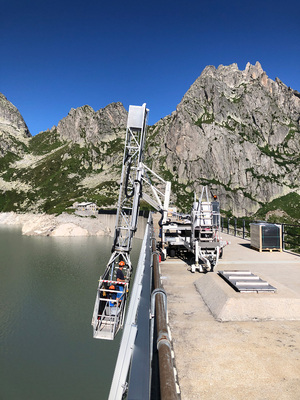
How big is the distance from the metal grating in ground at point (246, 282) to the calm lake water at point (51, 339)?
1566 cm

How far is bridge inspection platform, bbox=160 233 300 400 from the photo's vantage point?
4.45 metres

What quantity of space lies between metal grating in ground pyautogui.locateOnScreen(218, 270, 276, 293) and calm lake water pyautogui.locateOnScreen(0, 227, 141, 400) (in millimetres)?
15658

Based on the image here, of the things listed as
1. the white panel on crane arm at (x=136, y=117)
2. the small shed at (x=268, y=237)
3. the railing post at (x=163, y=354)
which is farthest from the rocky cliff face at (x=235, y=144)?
the railing post at (x=163, y=354)

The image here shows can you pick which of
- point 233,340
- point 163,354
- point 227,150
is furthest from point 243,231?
point 227,150

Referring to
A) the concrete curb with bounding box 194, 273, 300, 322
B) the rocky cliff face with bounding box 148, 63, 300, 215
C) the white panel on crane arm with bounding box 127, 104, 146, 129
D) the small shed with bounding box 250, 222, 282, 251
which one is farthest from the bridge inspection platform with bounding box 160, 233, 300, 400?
the rocky cliff face with bounding box 148, 63, 300, 215

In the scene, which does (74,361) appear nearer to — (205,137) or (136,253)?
(136,253)

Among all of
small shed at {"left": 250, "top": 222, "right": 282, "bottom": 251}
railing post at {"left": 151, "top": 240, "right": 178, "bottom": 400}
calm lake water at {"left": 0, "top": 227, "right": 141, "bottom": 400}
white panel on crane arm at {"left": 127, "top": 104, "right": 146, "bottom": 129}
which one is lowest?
calm lake water at {"left": 0, "top": 227, "right": 141, "bottom": 400}

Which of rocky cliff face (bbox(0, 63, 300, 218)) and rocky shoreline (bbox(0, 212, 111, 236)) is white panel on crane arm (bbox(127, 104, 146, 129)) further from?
rocky cliff face (bbox(0, 63, 300, 218))

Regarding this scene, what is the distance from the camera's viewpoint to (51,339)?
81.9ft

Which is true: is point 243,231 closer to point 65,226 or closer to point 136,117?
point 136,117

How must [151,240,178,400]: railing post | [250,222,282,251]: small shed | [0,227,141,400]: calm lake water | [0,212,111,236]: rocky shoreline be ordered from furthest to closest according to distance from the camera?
[0,212,111,236]: rocky shoreline → [0,227,141,400]: calm lake water → [250,222,282,251]: small shed → [151,240,178,400]: railing post

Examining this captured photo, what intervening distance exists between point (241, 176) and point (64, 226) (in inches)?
4239

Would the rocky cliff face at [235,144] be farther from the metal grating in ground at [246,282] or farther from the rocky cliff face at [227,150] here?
the metal grating in ground at [246,282]

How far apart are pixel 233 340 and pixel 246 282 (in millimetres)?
2405
